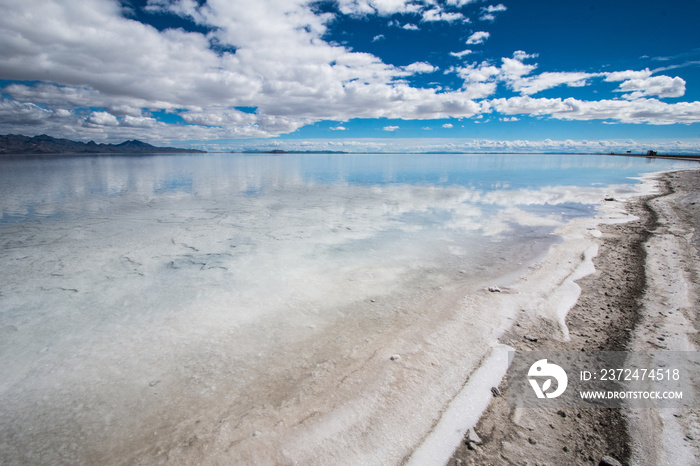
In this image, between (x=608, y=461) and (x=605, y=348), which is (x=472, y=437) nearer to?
(x=608, y=461)

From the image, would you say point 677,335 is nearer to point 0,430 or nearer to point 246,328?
point 246,328

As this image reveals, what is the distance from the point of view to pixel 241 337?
17.7 feet

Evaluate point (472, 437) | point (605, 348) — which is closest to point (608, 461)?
point (472, 437)

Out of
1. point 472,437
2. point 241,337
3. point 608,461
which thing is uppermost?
point 608,461

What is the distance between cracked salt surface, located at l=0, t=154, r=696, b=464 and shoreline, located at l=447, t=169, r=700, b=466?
0.58 metres

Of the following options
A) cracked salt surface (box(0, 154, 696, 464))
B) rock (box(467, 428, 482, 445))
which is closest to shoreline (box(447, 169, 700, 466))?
rock (box(467, 428, 482, 445))

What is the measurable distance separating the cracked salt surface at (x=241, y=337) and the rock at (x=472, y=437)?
1.31 ft

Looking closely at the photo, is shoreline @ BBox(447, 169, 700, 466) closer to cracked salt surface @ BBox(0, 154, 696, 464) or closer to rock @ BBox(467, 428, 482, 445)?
rock @ BBox(467, 428, 482, 445)

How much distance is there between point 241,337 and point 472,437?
12.7ft

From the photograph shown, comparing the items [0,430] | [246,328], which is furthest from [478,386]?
[0,430]

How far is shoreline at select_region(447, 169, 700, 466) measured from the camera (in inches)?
121

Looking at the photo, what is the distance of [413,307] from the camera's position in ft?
20.6

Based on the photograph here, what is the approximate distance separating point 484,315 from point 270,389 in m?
4.04

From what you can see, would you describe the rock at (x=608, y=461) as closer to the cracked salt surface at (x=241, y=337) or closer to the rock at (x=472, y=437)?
the rock at (x=472, y=437)
